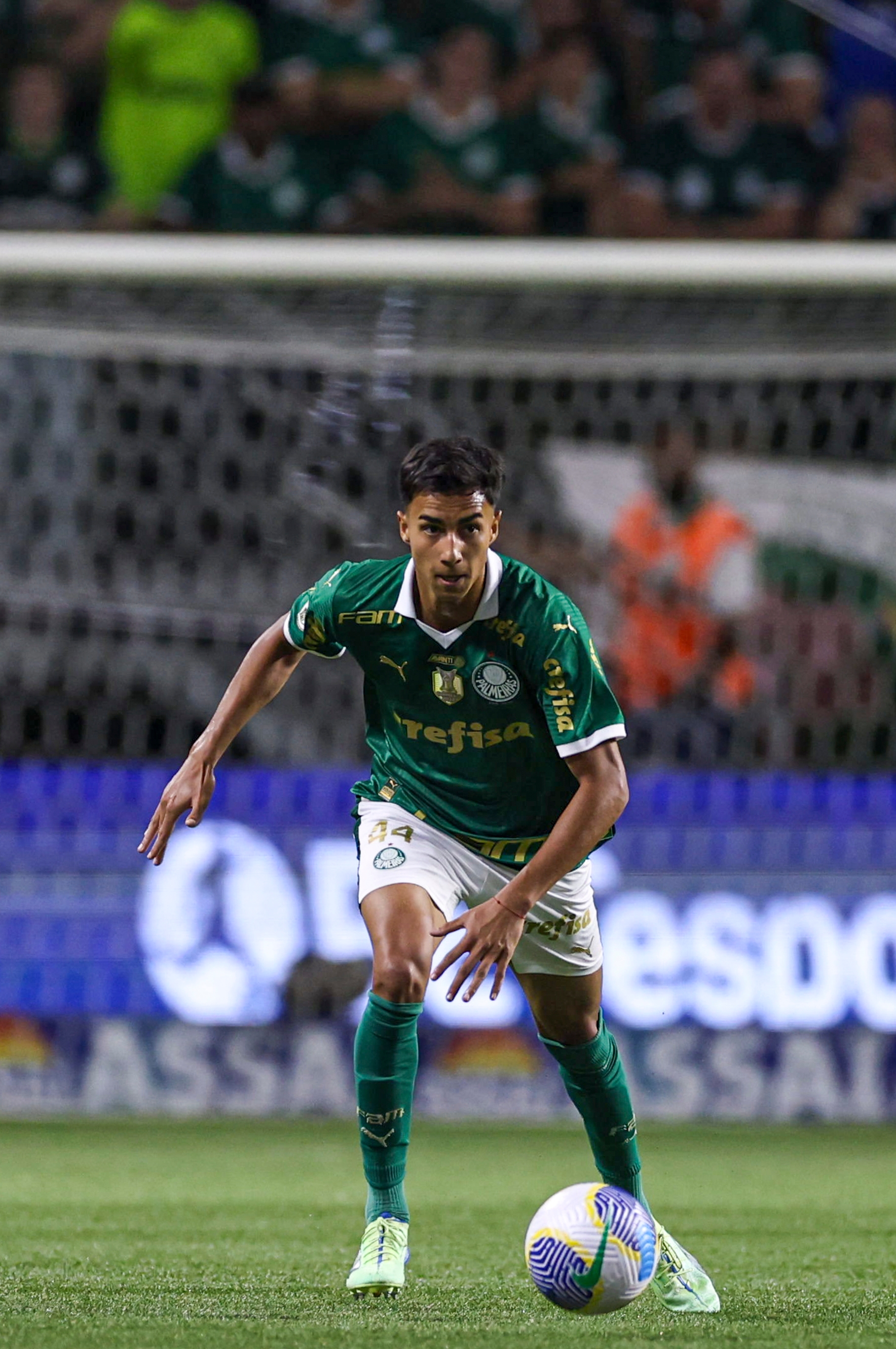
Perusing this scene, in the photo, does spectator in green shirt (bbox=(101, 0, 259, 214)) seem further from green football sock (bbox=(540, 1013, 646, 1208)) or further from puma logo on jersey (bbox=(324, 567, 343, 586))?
green football sock (bbox=(540, 1013, 646, 1208))

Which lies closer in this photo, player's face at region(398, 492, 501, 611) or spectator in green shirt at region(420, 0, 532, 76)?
player's face at region(398, 492, 501, 611)

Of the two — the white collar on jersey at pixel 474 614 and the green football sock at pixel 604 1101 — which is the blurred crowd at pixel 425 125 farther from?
the green football sock at pixel 604 1101

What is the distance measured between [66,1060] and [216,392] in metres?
3.13

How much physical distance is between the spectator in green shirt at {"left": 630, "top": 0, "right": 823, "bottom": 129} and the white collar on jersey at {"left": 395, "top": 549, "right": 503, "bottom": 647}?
8111 mm

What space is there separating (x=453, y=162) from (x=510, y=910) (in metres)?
8.04

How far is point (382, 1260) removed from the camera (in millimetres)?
3807

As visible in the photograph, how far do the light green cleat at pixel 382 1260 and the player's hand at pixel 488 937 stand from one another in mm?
647

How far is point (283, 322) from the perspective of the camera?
8648mm

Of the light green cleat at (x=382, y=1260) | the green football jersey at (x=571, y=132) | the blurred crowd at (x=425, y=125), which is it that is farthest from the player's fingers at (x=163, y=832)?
the green football jersey at (x=571, y=132)

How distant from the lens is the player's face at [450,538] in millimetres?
3828

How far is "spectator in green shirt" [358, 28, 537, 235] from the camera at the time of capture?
1066cm

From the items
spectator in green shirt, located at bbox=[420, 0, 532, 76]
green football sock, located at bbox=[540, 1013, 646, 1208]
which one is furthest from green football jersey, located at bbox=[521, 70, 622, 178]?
green football sock, located at bbox=[540, 1013, 646, 1208]

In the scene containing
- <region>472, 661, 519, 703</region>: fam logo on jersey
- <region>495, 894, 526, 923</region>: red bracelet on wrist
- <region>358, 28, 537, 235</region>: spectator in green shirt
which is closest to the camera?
<region>495, 894, 526, 923</region>: red bracelet on wrist

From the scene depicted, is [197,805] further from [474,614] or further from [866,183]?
[866,183]
